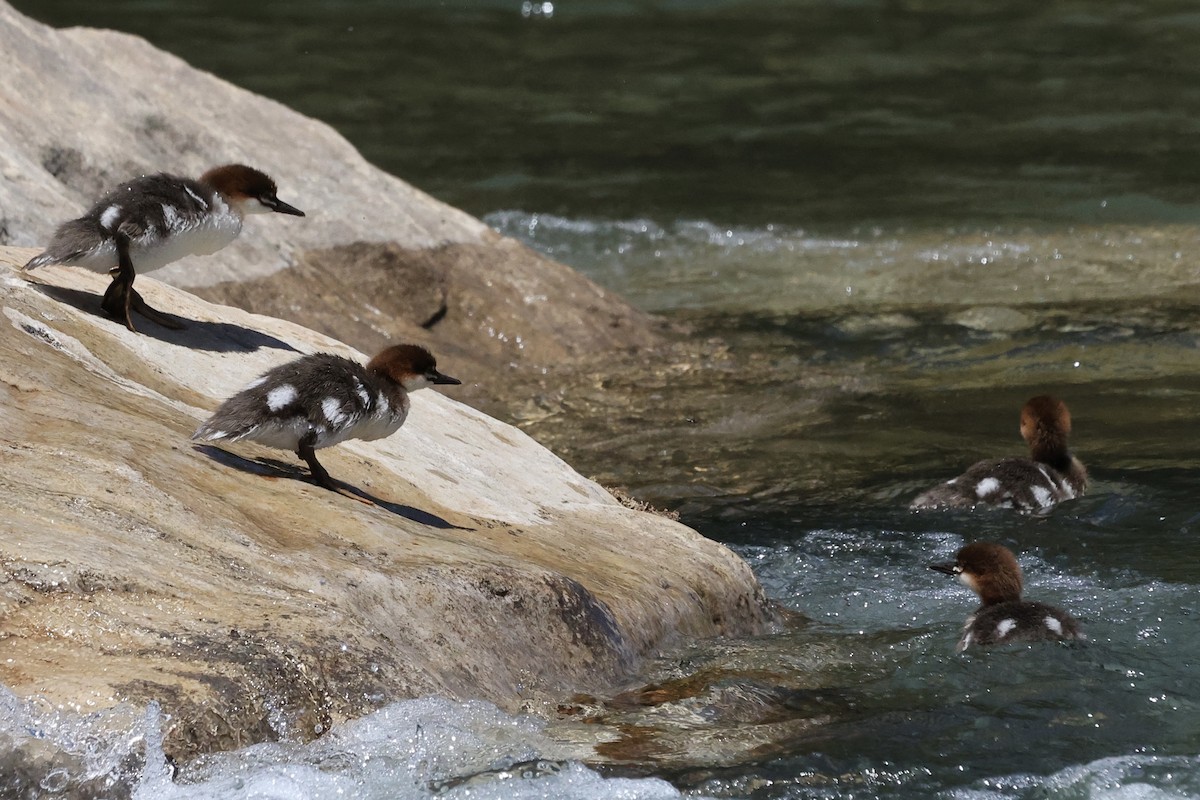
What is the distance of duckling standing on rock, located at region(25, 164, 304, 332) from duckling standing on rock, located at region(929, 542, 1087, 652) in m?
3.38

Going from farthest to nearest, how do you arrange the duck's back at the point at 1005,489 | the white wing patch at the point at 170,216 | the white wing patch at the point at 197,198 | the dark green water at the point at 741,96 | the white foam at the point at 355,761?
the dark green water at the point at 741,96 < the duck's back at the point at 1005,489 < the white wing patch at the point at 197,198 < the white wing patch at the point at 170,216 < the white foam at the point at 355,761

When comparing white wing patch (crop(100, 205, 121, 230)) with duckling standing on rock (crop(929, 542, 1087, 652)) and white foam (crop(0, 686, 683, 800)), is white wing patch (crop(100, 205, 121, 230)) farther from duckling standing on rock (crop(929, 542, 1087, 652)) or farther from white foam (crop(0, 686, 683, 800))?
duckling standing on rock (crop(929, 542, 1087, 652))

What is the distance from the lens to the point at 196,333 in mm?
7078

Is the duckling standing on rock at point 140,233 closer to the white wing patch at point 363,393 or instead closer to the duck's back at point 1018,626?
the white wing patch at point 363,393

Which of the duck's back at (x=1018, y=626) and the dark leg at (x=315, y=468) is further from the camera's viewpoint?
the duck's back at (x=1018, y=626)

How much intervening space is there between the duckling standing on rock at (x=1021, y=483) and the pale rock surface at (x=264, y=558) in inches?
91.2

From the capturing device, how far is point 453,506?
650 cm

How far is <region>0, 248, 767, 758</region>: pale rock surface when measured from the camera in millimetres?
4359

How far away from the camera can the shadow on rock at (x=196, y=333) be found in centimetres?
668

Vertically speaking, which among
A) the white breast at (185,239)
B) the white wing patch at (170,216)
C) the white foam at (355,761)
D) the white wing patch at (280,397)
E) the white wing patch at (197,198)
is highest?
the white wing patch at (197,198)

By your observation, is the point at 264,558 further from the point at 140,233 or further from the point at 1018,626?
the point at 1018,626

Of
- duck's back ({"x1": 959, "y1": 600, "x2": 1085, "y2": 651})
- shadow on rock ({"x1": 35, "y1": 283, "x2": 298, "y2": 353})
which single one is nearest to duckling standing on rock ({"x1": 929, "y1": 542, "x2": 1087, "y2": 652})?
duck's back ({"x1": 959, "y1": 600, "x2": 1085, "y2": 651})

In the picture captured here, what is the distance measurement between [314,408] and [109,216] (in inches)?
54.4

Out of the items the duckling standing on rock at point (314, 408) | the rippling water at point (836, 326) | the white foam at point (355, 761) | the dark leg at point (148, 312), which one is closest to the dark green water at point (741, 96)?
the rippling water at point (836, 326)
